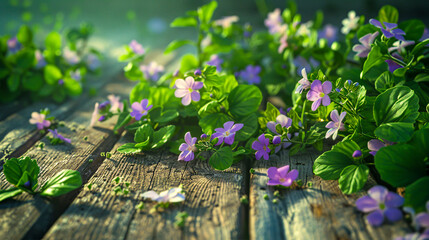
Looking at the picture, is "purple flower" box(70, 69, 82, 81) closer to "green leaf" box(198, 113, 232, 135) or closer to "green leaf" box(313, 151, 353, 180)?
"green leaf" box(198, 113, 232, 135)

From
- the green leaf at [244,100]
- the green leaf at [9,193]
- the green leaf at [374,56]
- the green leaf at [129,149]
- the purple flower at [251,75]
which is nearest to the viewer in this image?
the green leaf at [9,193]

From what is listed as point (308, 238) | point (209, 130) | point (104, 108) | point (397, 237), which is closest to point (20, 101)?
point (104, 108)

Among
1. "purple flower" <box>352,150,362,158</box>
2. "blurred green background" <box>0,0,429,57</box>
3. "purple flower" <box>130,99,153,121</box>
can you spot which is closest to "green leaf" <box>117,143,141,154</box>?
"purple flower" <box>130,99,153,121</box>

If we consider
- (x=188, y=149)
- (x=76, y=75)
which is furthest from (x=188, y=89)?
(x=76, y=75)

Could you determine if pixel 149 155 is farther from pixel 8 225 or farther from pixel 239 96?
pixel 8 225

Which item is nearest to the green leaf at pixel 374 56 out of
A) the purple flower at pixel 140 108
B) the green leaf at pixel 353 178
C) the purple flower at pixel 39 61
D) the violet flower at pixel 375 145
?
the violet flower at pixel 375 145

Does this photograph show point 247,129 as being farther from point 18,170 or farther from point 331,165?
point 18,170

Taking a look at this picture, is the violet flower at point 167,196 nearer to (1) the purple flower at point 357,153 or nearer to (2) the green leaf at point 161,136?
(2) the green leaf at point 161,136
